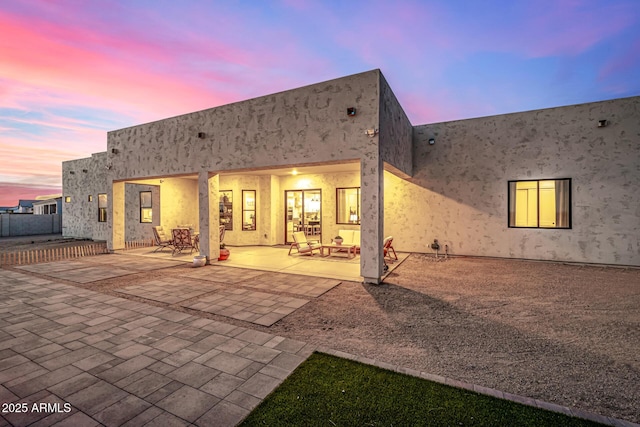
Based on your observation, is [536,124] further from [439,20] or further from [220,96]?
[220,96]

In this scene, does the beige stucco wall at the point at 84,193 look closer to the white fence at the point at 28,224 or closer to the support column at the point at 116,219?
the white fence at the point at 28,224

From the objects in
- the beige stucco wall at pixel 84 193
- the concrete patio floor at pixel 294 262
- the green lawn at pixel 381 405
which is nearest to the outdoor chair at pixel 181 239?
the concrete patio floor at pixel 294 262

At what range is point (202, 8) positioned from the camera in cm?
688

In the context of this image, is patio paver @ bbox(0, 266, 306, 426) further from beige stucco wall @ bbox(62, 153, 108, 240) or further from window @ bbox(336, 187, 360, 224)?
beige stucco wall @ bbox(62, 153, 108, 240)

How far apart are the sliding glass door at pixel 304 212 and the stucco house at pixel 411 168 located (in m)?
0.09

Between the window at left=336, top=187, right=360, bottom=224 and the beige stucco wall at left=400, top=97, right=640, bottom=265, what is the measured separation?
1379 mm

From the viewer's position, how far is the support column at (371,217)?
586 cm

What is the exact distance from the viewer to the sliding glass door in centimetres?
1205

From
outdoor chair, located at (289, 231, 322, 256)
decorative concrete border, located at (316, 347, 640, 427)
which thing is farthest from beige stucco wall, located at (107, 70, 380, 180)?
decorative concrete border, located at (316, 347, 640, 427)

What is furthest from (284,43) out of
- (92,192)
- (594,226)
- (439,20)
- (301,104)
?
(92,192)

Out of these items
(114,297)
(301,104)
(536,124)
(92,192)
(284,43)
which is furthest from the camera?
(92,192)

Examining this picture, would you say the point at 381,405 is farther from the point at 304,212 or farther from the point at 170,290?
the point at 304,212

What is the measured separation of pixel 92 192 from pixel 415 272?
61.1ft

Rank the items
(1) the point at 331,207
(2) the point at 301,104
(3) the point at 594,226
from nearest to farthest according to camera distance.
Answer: (2) the point at 301,104 < (3) the point at 594,226 < (1) the point at 331,207
